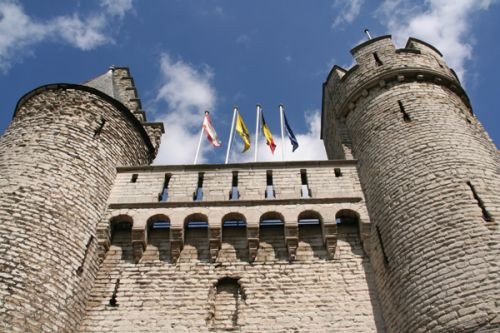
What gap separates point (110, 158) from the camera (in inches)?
416

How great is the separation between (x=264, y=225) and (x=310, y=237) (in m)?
0.97

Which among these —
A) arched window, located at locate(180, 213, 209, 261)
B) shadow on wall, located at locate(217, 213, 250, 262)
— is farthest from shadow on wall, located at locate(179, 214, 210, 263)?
shadow on wall, located at locate(217, 213, 250, 262)

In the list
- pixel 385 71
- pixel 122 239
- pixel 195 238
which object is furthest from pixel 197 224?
pixel 385 71

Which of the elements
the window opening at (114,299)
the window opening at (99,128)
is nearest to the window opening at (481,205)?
the window opening at (114,299)

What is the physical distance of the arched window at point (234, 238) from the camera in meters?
9.19

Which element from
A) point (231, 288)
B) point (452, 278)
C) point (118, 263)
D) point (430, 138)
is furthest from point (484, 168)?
point (118, 263)

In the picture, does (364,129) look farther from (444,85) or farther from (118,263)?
(118,263)

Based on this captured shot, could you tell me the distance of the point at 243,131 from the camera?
14.0 m

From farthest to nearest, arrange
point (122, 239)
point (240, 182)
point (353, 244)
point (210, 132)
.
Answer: point (210, 132) → point (240, 182) → point (122, 239) → point (353, 244)

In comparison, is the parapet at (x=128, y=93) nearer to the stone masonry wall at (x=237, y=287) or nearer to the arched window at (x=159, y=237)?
the arched window at (x=159, y=237)

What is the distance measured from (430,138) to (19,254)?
7743 mm

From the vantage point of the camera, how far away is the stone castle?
740cm

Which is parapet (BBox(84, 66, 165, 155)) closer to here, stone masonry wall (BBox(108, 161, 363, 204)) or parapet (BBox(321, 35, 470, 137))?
stone masonry wall (BBox(108, 161, 363, 204))

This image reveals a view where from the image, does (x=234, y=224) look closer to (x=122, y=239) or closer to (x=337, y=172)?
(x=122, y=239)
